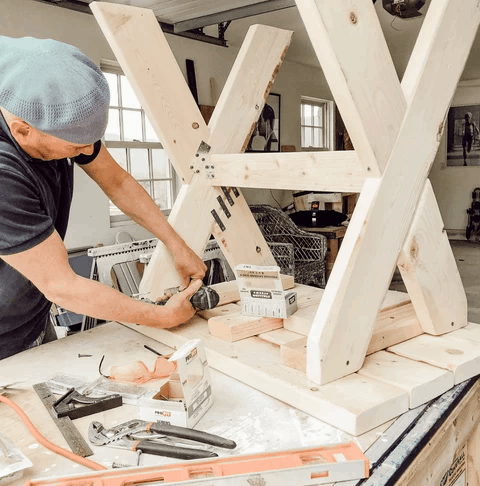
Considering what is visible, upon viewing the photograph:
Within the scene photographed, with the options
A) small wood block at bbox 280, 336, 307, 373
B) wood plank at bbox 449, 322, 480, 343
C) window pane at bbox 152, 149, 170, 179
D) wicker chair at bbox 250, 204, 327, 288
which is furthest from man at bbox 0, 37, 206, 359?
window pane at bbox 152, 149, 170, 179

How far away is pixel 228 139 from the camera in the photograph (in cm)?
140

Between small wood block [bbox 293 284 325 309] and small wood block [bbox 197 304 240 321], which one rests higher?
small wood block [bbox 293 284 325 309]

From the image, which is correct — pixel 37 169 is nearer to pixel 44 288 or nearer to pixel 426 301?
pixel 44 288

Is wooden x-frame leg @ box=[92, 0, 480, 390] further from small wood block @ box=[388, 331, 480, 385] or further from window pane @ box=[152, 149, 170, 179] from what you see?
window pane @ box=[152, 149, 170, 179]

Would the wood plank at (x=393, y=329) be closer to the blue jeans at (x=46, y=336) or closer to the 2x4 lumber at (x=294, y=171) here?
the 2x4 lumber at (x=294, y=171)

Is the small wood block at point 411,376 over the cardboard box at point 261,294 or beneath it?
beneath

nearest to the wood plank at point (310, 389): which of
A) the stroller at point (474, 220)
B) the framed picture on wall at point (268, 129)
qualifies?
the framed picture on wall at point (268, 129)

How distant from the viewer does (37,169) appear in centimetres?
121

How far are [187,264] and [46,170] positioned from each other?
0.44 meters

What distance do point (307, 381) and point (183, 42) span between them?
4.95 m

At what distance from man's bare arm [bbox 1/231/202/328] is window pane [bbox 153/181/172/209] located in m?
4.15

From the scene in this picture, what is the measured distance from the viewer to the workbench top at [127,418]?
30.7 inches

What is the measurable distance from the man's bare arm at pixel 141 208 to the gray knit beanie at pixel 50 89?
36cm

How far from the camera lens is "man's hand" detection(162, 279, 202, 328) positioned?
1.20 meters
